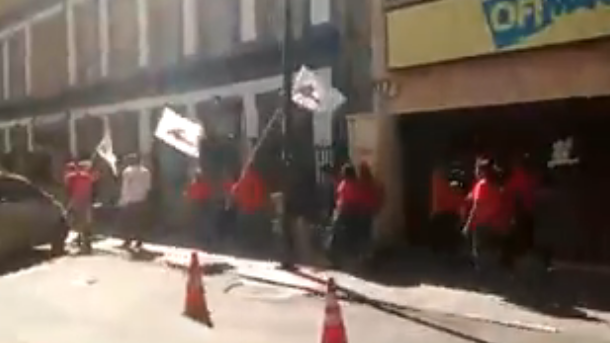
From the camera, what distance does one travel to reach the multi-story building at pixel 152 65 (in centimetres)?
2312

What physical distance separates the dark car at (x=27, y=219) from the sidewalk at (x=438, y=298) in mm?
2273

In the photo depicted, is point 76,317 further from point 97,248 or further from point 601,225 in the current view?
point 97,248

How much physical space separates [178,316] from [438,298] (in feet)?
9.62

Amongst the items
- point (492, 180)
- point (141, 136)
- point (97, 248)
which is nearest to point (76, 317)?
point (492, 180)

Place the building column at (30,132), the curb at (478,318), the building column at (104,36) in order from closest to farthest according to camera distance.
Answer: the curb at (478,318) → the building column at (104,36) → the building column at (30,132)

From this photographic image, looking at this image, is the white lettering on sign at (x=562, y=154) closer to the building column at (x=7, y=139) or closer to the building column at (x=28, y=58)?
the building column at (x=28, y=58)

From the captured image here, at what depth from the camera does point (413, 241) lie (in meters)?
18.6

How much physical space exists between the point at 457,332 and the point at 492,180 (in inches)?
122

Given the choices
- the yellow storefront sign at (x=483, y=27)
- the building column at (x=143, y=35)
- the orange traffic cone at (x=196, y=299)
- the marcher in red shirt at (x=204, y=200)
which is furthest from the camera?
the building column at (x=143, y=35)

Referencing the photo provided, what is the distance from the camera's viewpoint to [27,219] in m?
19.3

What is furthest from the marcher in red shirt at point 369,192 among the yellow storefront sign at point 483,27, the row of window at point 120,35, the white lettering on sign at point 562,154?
the row of window at point 120,35

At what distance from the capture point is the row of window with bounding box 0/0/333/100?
1030 inches

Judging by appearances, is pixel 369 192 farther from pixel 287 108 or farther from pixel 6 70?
pixel 6 70

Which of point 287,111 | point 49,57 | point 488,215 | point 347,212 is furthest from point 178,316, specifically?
point 49,57
